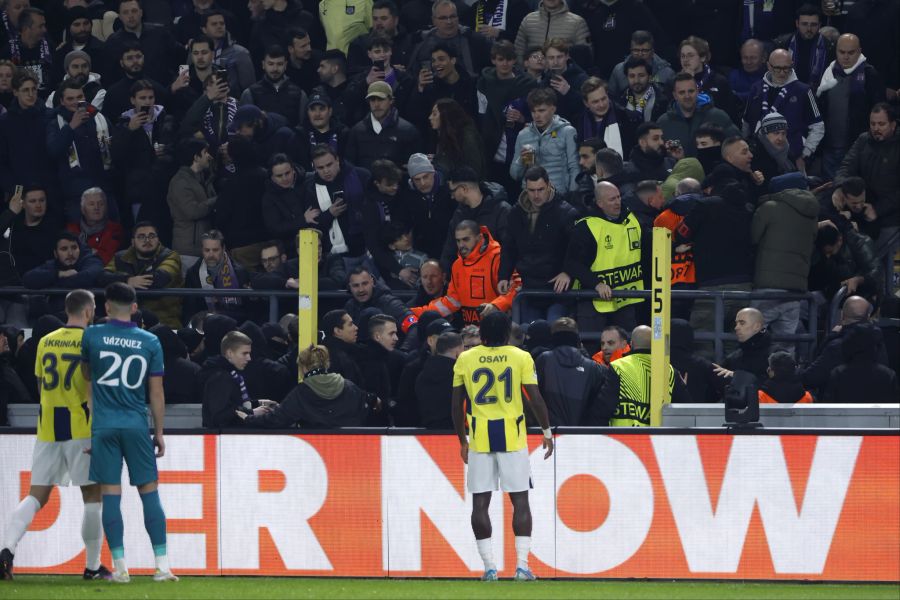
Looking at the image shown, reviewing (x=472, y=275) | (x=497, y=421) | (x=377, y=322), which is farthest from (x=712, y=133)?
(x=497, y=421)

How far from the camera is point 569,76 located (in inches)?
662

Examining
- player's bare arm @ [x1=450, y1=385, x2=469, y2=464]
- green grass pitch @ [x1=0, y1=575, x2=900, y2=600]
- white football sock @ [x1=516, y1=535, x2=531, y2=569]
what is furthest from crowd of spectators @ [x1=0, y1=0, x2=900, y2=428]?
white football sock @ [x1=516, y1=535, x2=531, y2=569]

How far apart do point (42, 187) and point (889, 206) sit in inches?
329

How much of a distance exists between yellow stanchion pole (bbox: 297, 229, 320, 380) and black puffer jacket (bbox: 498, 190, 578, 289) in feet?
6.95

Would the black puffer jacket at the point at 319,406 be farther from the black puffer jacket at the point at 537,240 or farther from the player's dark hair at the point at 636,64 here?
the player's dark hair at the point at 636,64

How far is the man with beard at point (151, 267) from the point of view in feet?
50.0

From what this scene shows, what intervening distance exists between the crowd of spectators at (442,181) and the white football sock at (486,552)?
148 cm

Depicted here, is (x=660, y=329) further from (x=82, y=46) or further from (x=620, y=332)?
(x=82, y=46)

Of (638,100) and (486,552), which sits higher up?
(638,100)

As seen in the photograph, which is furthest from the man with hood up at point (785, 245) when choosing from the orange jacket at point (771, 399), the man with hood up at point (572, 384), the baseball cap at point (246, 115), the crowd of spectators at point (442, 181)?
the baseball cap at point (246, 115)

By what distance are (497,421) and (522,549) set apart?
902mm

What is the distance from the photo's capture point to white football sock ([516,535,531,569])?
441 inches

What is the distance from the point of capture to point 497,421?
11188 mm

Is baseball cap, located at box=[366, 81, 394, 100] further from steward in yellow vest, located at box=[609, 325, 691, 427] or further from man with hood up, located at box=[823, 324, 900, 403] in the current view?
man with hood up, located at box=[823, 324, 900, 403]
